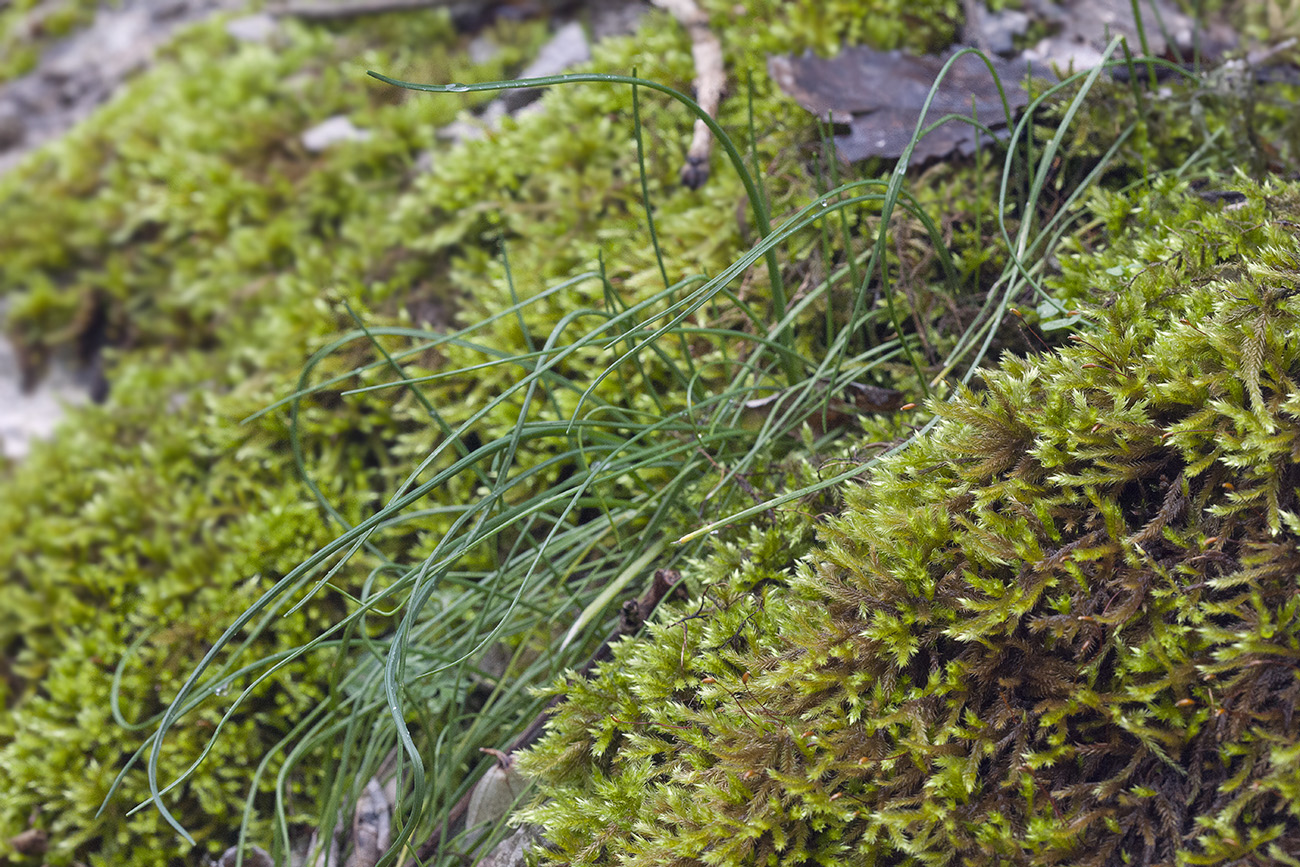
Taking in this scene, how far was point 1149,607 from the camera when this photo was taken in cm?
104

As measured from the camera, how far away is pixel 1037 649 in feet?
3.59

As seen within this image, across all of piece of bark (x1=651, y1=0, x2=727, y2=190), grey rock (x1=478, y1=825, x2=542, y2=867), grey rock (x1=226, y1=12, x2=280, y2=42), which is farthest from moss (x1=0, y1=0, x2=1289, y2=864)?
grey rock (x1=478, y1=825, x2=542, y2=867)

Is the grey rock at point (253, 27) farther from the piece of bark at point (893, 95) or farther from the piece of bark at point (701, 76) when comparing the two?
the piece of bark at point (893, 95)

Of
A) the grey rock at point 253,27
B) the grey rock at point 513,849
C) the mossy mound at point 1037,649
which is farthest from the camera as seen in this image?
the grey rock at point 253,27

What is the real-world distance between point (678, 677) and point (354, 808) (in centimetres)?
79

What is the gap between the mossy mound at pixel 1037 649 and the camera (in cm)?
98

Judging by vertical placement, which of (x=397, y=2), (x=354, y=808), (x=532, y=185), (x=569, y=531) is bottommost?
(x=354, y=808)

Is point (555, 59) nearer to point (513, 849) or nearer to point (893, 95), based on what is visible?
point (893, 95)

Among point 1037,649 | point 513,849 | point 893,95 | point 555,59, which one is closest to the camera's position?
point 1037,649

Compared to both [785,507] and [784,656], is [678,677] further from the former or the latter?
[785,507]

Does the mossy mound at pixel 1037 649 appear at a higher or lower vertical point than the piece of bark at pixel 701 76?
lower

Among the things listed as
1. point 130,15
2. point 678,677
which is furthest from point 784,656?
point 130,15

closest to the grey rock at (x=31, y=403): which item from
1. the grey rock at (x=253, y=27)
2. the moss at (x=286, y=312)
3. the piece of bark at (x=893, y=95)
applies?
the moss at (x=286, y=312)

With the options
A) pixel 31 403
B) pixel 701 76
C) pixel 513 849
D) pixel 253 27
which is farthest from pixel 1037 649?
pixel 253 27
